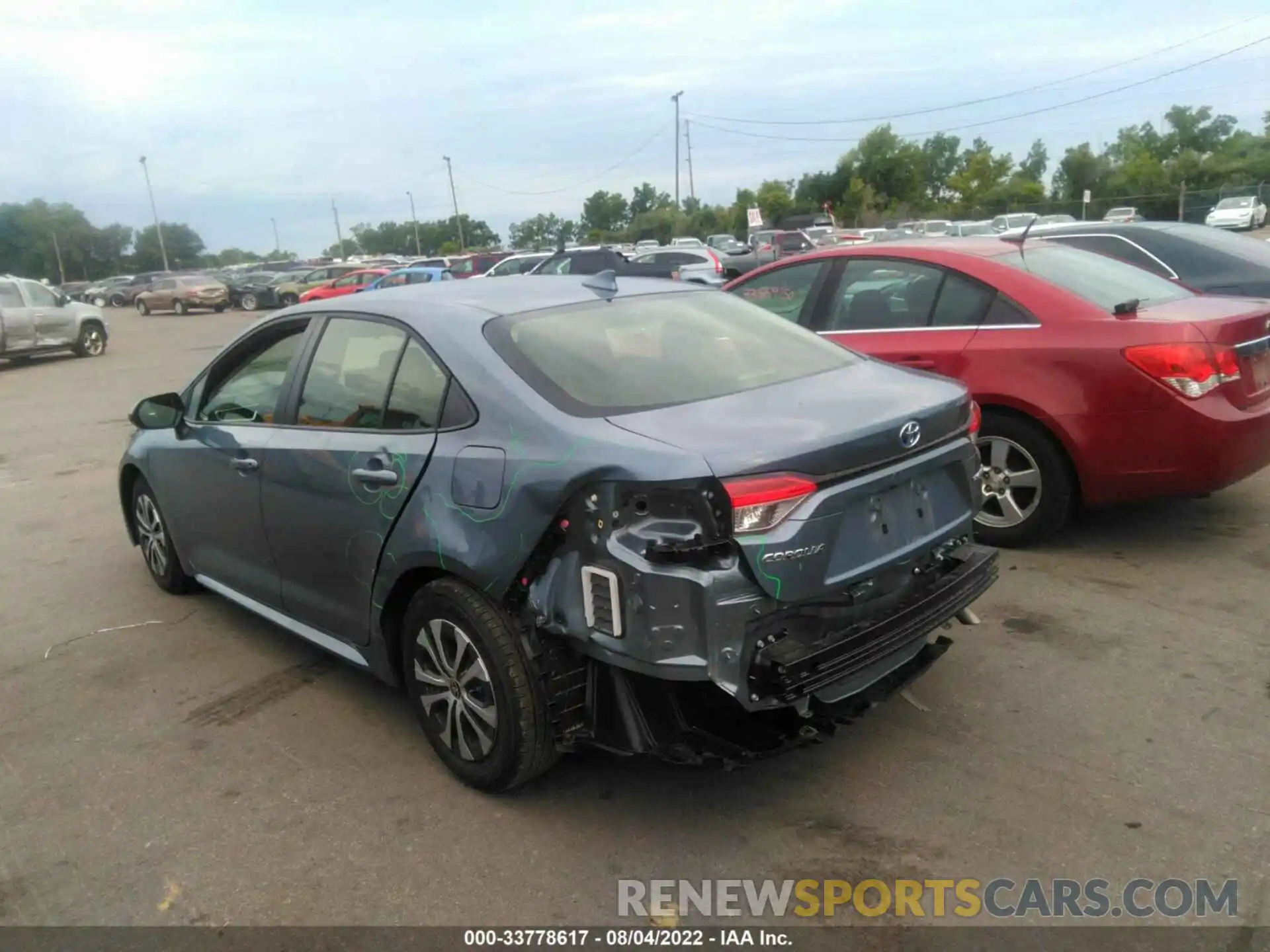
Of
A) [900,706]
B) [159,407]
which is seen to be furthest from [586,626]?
[159,407]

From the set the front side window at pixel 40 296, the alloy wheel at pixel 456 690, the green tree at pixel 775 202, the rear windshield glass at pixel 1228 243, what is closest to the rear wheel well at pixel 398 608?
the alloy wheel at pixel 456 690

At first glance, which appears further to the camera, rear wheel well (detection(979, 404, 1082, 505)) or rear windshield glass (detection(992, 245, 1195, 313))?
rear windshield glass (detection(992, 245, 1195, 313))

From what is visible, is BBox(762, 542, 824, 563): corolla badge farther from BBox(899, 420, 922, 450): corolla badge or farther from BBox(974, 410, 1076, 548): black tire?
BBox(974, 410, 1076, 548): black tire

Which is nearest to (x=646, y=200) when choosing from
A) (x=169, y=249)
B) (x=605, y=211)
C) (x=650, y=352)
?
(x=605, y=211)

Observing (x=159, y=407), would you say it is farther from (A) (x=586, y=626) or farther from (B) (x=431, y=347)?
(A) (x=586, y=626)

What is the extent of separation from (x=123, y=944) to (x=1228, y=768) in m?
3.40

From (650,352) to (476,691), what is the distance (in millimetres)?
1307

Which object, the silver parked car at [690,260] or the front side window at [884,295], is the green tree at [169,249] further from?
the front side window at [884,295]

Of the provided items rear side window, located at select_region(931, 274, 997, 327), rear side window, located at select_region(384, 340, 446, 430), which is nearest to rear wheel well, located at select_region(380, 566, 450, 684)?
rear side window, located at select_region(384, 340, 446, 430)

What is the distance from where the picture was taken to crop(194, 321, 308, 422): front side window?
4.24 m

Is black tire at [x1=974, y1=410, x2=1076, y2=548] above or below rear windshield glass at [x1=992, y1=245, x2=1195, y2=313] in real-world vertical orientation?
below

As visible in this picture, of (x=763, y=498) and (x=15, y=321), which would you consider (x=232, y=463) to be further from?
(x=15, y=321)

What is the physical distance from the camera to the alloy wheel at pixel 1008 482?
520 centimetres

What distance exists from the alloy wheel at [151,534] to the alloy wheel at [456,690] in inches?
99.7
